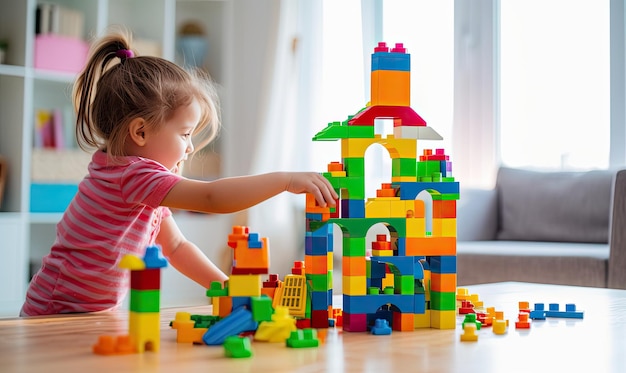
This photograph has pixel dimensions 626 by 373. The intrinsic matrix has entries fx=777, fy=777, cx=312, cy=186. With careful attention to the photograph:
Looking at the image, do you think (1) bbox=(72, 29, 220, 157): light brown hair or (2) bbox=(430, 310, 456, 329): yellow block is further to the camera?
(1) bbox=(72, 29, 220, 157): light brown hair

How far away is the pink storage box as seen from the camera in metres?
3.04

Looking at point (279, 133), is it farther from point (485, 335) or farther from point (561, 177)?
point (485, 335)

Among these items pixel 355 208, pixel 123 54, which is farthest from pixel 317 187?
pixel 123 54

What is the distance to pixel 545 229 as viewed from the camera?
3.00 metres

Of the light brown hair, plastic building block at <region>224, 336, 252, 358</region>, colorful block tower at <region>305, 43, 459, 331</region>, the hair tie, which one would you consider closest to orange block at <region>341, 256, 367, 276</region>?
colorful block tower at <region>305, 43, 459, 331</region>

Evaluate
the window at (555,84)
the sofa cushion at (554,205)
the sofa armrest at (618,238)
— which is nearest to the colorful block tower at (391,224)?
the sofa armrest at (618,238)

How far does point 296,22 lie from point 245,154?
26.5 inches

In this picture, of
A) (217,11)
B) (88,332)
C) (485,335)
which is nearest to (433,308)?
(485,335)

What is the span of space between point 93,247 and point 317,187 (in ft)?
1.49

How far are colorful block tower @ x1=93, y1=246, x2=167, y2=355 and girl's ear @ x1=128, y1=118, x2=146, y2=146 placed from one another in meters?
0.47

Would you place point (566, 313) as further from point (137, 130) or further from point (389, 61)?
point (137, 130)

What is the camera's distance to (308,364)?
2.36 feet

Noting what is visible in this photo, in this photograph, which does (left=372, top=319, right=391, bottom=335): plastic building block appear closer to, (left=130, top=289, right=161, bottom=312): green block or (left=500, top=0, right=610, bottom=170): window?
(left=130, top=289, right=161, bottom=312): green block

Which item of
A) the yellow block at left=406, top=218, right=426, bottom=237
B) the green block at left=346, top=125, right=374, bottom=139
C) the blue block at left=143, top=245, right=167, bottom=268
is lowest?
the blue block at left=143, top=245, right=167, bottom=268
